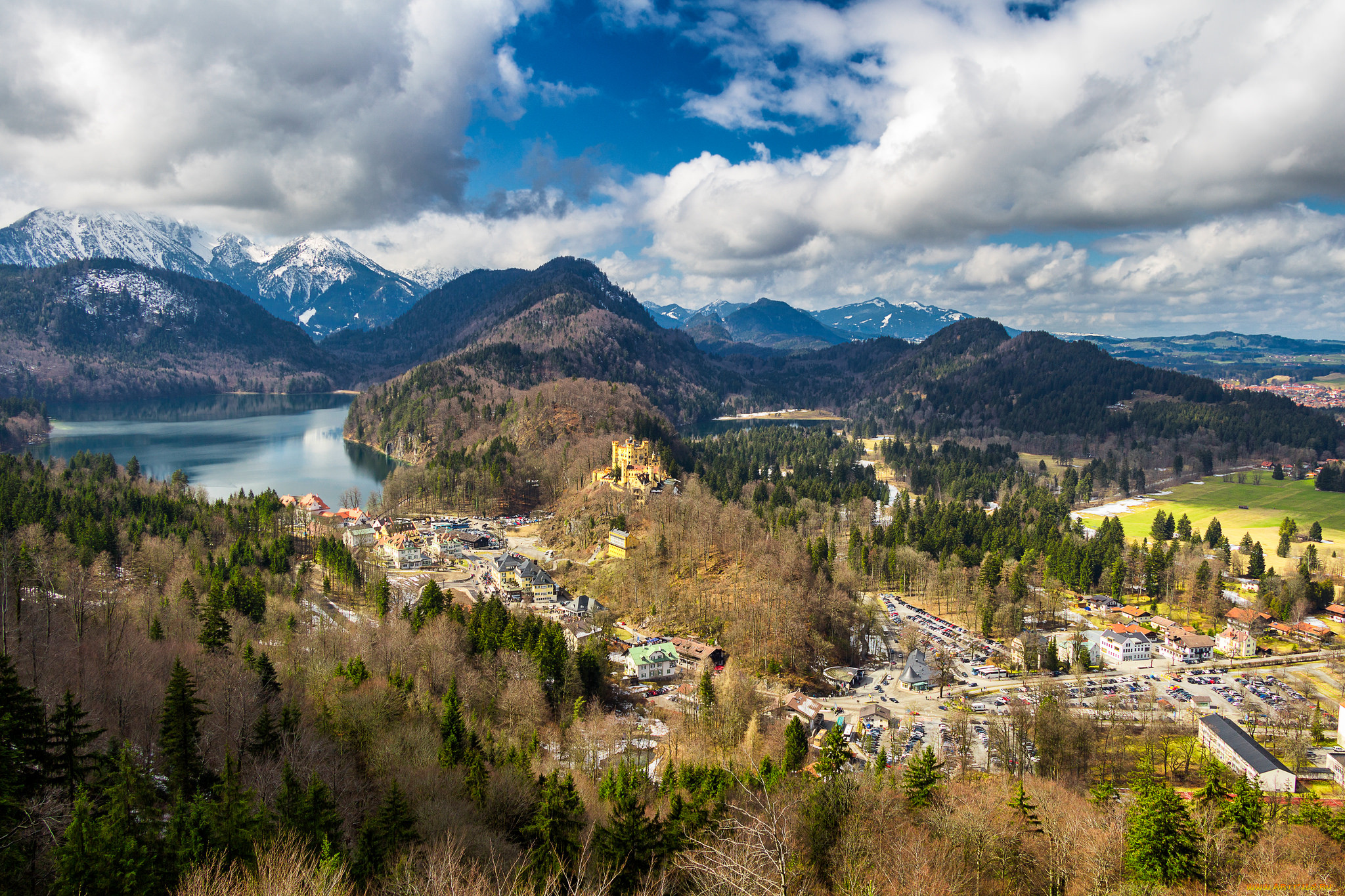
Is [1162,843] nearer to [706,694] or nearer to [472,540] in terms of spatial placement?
[706,694]

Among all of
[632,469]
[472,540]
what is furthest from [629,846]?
[632,469]

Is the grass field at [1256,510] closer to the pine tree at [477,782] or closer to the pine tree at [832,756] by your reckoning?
the pine tree at [832,756]

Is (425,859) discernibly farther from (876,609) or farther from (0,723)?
(876,609)

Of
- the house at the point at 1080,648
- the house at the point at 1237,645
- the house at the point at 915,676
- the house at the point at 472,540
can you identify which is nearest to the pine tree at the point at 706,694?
the house at the point at 915,676

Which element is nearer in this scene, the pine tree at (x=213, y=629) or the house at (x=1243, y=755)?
the pine tree at (x=213, y=629)

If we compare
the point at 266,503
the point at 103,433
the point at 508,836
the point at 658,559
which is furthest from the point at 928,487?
the point at 103,433
